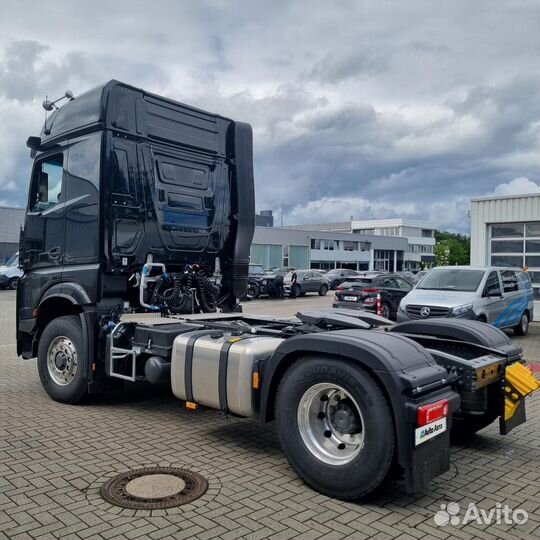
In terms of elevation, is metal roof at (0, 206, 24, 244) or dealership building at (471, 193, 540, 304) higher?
metal roof at (0, 206, 24, 244)

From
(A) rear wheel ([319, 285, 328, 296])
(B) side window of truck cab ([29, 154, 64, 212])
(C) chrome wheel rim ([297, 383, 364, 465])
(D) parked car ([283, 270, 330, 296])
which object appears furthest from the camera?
(A) rear wheel ([319, 285, 328, 296])

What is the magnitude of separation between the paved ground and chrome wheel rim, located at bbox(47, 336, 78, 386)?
1.09 ft

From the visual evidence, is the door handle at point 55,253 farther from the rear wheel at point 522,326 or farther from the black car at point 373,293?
the rear wheel at point 522,326

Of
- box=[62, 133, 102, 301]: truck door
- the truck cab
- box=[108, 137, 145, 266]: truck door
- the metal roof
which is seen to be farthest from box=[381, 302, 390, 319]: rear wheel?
the metal roof

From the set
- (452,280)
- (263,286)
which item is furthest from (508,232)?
(263,286)

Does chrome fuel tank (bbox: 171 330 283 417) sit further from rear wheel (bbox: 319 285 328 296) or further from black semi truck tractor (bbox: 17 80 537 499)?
rear wheel (bbox: 319 285 328 296)

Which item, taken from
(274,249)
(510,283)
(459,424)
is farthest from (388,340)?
(274,249)

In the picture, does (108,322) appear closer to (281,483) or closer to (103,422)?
(103,422)

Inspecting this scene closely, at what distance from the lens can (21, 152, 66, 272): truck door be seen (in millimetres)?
6895

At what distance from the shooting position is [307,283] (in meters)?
31.8

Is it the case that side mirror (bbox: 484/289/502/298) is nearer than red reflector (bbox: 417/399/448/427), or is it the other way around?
red reflector (bbox: 417/399/448/427)

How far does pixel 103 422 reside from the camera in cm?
601

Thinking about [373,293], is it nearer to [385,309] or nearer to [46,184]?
[385,309]

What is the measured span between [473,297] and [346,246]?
215ft
